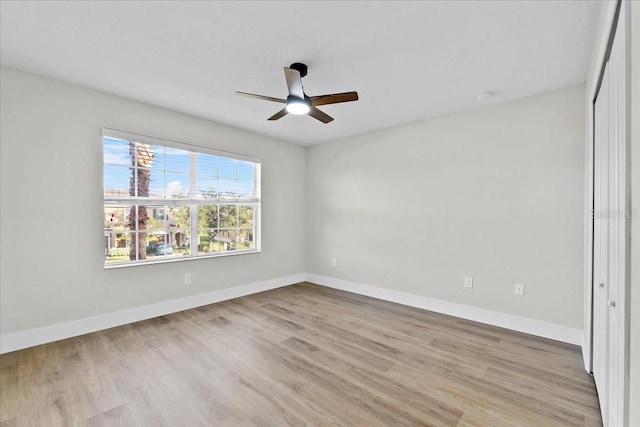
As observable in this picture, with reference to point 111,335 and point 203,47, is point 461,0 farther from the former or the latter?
point 111,335

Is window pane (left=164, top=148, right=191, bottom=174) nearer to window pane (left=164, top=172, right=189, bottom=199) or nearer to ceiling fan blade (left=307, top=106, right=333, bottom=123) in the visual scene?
window pane (left=164, top=172, right=189, bottom=199)

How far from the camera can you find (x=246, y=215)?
14.8 ft

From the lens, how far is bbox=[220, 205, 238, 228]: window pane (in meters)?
4.19

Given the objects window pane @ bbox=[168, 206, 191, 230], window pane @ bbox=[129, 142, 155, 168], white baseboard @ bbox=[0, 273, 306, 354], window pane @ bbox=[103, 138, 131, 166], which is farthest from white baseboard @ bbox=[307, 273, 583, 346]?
window pane @ bbox=[103, 138, 131, 166]

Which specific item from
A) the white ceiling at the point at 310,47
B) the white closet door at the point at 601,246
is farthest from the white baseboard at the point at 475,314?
the white ceiling at the point at 310,47

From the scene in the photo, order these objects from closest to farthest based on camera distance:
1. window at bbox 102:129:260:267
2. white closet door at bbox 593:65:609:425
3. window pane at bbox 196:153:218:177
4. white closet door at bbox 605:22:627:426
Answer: white closet door at bbox 605:22:627:426 < white closet door at bbox 593:65:609:425 < window at bbox 102:129:260:267 < window pane at bbox 196:153:218:177

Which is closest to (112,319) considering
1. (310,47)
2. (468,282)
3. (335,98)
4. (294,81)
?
(294,81)

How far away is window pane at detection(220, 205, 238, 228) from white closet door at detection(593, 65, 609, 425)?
4009 mm

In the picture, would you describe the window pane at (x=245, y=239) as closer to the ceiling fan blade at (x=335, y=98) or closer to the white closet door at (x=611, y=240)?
the ceiling fan blade at (x=335, y=98)

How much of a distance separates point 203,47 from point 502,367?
355 centimetres

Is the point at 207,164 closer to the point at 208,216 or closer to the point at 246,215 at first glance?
the point at 208,216

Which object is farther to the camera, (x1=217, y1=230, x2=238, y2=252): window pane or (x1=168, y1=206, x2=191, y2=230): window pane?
(x1=217, y1=230, x2=238, y2=252): window pane

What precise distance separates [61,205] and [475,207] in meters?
4.48

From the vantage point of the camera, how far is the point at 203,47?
224 centimetres
